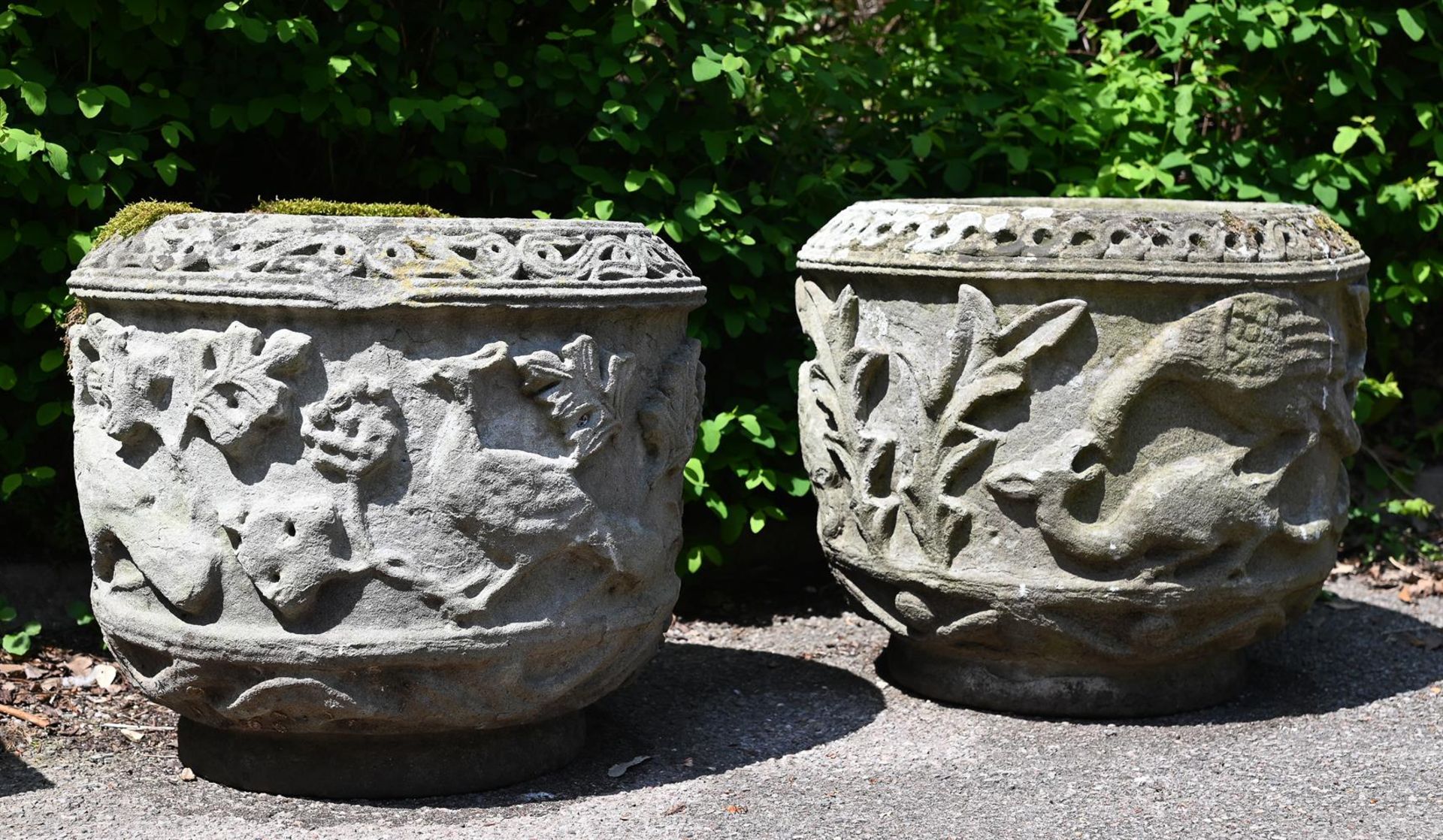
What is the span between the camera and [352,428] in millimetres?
3396

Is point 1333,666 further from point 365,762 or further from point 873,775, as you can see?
point 365,762

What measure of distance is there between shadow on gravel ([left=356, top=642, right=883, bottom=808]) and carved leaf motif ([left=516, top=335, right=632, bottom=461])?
862mm

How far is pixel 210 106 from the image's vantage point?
15.8ft

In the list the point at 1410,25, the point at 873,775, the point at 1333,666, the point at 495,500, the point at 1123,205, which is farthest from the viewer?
the point at 1410,25

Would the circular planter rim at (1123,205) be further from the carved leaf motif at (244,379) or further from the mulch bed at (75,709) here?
the mulch bed at (75,709)

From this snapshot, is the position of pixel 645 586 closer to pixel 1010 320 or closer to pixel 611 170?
pixel 1010 320

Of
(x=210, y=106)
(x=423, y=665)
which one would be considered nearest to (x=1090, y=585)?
(x=423, y=665)

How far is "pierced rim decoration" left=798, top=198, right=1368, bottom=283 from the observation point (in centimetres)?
403

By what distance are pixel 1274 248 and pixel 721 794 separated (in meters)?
1.95

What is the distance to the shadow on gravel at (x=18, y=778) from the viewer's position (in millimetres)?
3850

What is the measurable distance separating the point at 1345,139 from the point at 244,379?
154 inches

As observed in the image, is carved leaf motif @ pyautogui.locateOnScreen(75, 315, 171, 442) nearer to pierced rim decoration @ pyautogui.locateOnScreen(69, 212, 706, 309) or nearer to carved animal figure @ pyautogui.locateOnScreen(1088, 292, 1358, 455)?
pierced rim decoration @ pyautogui.locateOnScreen(69, 212, 706, 309)

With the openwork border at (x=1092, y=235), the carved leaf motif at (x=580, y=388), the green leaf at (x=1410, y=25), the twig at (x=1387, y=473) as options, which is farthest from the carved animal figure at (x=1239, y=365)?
the twig at (x=1387, y=473)

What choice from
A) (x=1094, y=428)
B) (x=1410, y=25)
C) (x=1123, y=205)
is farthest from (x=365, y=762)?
(x=1410, y=25)
